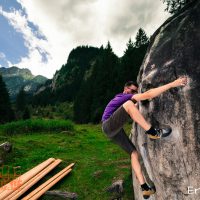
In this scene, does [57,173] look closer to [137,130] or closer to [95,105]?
[137,130]

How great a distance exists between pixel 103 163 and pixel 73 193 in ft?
12.1

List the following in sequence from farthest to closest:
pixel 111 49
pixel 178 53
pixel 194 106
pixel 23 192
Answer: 1. pixel 111 49
2. pixel 23 192
3. pixel 178 53
4. pixel 194 106

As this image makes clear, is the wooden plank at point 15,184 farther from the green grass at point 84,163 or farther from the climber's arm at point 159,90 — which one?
the climber's arm at point 159,90

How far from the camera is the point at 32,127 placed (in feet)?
92.2

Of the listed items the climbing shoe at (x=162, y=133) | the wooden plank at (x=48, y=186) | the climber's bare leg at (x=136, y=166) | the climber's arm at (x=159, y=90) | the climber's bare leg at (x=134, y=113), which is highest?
the climber's arm at (x=159, y=90)

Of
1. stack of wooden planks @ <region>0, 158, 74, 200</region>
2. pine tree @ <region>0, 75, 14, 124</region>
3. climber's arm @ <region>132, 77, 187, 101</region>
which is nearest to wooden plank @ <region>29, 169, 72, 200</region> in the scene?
stack of wooden planks @ <region>0, 158, 74, 200</region>

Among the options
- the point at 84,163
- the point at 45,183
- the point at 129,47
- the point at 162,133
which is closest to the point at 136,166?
the point at 162,133

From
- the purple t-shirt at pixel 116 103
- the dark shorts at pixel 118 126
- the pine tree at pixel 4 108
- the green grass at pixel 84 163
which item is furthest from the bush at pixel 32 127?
the pine tree at pixel 4 108

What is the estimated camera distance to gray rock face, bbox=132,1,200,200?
256 inches

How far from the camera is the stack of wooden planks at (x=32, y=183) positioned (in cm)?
995

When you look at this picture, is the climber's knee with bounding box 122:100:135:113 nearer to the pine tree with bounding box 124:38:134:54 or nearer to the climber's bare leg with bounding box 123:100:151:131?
the climber's bare leg with bounding box 123:100:151:131

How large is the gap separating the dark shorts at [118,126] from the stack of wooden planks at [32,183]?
14.3 feet

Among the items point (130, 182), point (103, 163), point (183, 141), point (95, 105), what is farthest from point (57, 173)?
point (95, 105)

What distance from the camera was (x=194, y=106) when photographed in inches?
256
